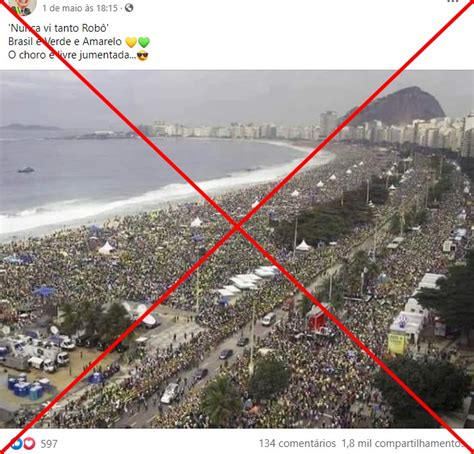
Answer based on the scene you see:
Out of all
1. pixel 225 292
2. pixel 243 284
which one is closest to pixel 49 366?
pixel 225 292

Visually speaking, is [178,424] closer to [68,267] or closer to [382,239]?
[68,267]

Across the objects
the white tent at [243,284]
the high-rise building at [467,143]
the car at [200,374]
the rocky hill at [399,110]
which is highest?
the rocky hill at [399,110]

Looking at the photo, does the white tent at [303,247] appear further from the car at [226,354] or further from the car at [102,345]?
the car at [102,345]

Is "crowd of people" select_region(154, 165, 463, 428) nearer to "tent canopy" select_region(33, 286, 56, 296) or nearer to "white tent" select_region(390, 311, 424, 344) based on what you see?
"white tent" select_region(390, 311, 424, 344)

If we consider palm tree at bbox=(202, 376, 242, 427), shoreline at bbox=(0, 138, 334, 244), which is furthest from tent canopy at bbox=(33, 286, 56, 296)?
shoreline at bbox=(0, 138, 334, 244)

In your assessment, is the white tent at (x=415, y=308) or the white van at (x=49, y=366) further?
the white tent at (x=415, y=308)
